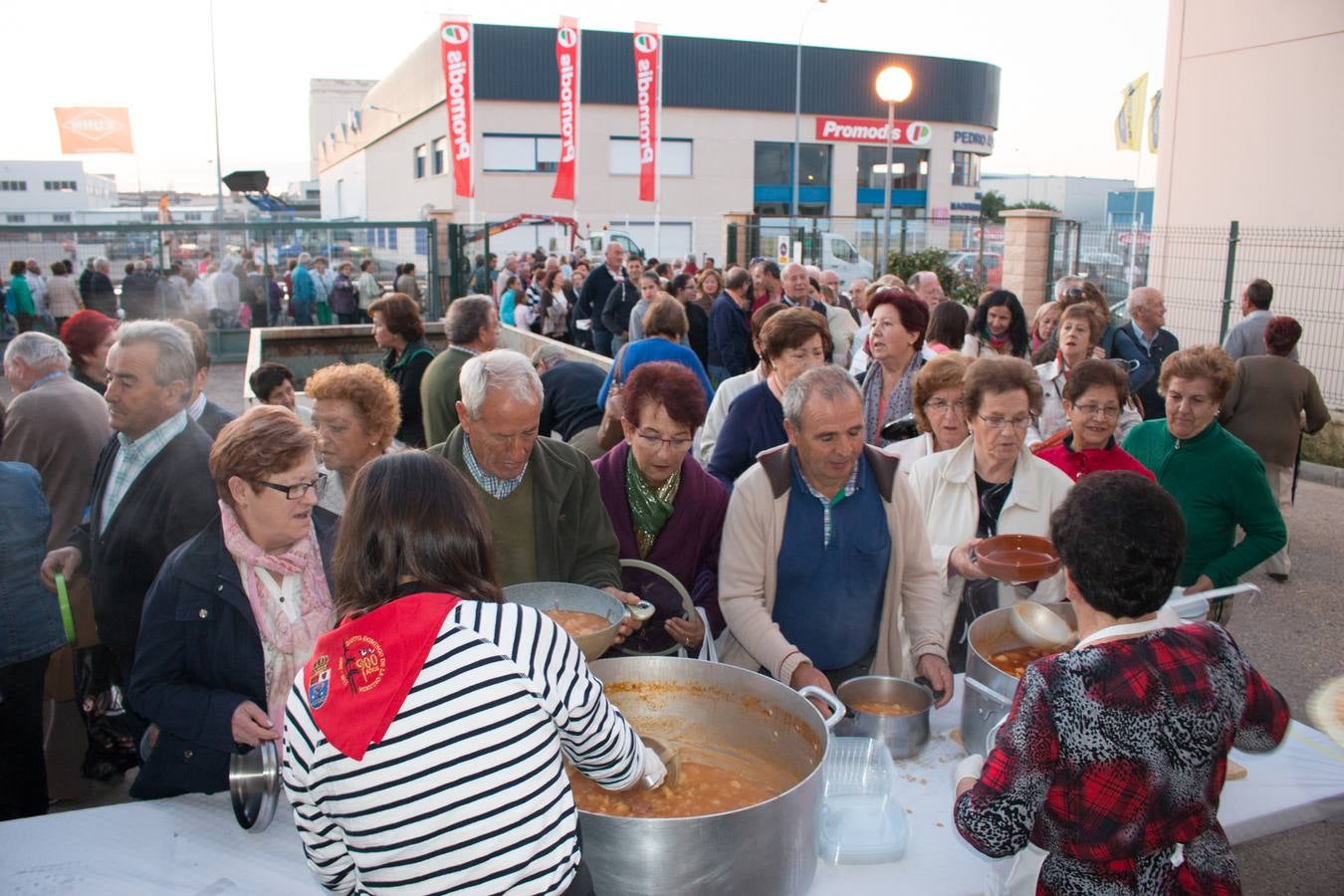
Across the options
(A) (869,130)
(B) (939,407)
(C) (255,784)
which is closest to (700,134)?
(A) (869,130)

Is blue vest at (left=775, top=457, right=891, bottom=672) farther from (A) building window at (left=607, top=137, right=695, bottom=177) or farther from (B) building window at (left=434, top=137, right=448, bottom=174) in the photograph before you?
(B) building window at (left=434, top=137, right=448, bottom=174)

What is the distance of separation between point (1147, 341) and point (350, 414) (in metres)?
5.95

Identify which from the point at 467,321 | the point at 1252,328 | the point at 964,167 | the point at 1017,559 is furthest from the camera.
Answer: the point at 964,167

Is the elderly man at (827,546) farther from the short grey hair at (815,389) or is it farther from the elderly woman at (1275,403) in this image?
the elderly woman at (1275,403)

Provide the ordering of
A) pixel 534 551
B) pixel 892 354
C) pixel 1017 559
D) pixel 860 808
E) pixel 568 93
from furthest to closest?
1. pixel 568 93
2. pixel 892 354
3. pixel 534 551
4. pixel 1017 559
5. pixel 860 808

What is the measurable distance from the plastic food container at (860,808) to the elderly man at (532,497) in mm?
935

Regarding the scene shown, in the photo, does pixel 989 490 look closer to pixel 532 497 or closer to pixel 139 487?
pixel 532 497

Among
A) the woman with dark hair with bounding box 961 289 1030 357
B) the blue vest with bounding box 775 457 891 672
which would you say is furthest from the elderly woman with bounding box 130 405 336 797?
the woman with dark hair with bounding box 961 289 1030 357

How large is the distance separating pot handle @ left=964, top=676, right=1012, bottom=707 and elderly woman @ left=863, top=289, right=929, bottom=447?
2602 millimetres

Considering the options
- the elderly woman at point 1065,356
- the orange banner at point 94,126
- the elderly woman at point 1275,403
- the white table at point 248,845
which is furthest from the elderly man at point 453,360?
the orange banner at point 94,126

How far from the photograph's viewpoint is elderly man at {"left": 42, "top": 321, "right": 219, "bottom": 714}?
2955mm

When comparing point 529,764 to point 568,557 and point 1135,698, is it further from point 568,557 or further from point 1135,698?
point 568,557

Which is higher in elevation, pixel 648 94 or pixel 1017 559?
pixel 648 94

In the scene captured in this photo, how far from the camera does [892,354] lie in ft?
16.1
